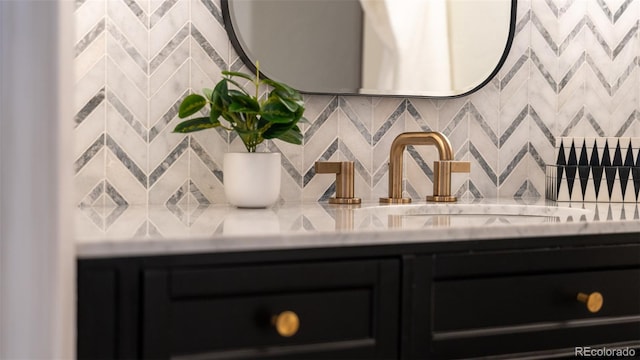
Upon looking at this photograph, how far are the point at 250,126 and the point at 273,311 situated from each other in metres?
0.51

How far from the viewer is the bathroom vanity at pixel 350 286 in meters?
1.12

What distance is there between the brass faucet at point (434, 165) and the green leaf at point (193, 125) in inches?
18.4

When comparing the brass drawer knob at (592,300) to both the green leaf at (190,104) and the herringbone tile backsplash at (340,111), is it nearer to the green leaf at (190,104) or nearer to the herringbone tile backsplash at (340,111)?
the herringbone tile backsplash at (340,111)

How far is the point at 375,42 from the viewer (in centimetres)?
183

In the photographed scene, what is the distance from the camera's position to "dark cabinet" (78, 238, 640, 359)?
44.2 inches

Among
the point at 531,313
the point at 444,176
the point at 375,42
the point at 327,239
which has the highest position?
the point at 375,42

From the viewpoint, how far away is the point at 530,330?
4.45ft

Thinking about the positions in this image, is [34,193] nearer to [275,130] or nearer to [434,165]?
[275,130]

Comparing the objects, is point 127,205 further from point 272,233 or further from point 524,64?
point 524,64

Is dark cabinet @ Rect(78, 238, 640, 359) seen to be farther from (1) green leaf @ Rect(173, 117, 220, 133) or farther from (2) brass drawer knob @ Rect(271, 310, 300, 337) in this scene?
(1) green leaf @ Rect(173, 117, 220, 133)

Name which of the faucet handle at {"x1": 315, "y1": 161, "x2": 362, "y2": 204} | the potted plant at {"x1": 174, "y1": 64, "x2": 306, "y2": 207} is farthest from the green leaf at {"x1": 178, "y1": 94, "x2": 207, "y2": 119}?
the faucet handle at {"x1": 315, "y1": 161, "x2": 362, "y2": 204}

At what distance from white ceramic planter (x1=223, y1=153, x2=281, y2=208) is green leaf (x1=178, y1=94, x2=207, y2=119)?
0.12 meters

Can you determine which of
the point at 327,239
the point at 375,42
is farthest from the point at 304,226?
the point at 375,42

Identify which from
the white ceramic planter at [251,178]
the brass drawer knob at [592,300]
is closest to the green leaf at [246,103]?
the white ceramic planter at [251,178]
